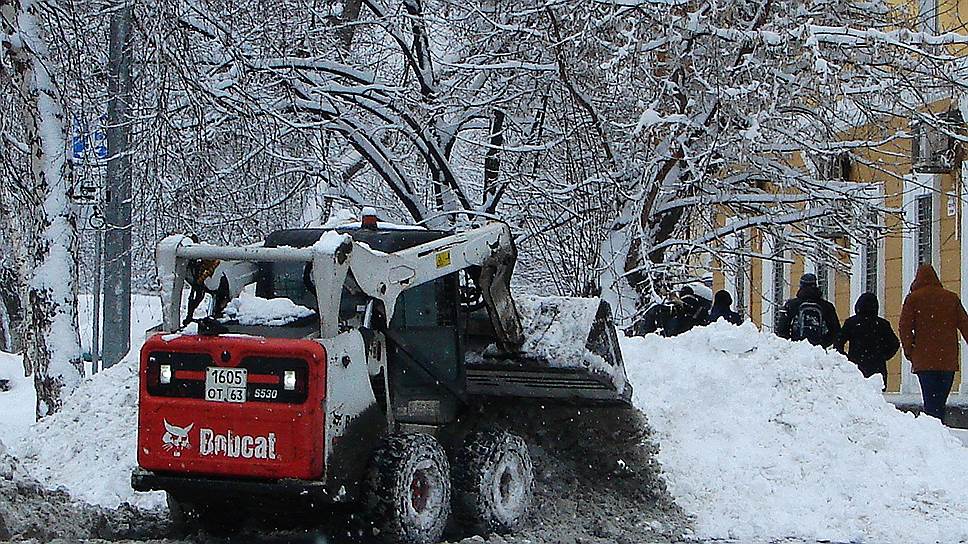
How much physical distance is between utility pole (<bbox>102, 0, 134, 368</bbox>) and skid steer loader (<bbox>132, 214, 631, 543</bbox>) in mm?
4212

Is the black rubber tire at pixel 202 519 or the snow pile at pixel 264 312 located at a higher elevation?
the snow pile at pixel 264 312

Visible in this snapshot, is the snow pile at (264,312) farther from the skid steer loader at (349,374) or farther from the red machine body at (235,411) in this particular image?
the red machine body at (235,411)

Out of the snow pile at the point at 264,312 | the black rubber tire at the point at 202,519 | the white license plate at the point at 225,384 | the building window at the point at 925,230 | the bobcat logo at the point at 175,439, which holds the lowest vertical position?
the black rubber tire at the point at 202,519

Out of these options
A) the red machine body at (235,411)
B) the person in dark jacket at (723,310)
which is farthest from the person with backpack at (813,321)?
the red machine body at (235,411)

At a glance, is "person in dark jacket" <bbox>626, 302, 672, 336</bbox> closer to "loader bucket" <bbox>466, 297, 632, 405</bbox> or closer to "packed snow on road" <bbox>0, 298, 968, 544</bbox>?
"packed snow on road" <bbox>0, 298, 968, 544</bbox>

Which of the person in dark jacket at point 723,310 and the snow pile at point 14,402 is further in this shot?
the person in dark jacket at point 723,310

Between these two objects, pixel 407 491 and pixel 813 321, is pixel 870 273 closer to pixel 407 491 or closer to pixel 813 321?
pixel 813 321

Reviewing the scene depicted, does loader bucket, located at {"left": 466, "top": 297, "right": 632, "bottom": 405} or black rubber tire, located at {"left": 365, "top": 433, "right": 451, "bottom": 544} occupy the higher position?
loader bucket, located at {"left": 466, "top": 297, "right": 632, "bottom": 405}

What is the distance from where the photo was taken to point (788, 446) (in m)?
9.84

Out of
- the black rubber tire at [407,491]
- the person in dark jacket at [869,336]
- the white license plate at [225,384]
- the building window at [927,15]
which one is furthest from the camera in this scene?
the person in dark jacket at [869,336]

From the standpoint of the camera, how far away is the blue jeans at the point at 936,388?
1310 centimetres

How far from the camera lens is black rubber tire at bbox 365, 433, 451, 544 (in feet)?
23.5

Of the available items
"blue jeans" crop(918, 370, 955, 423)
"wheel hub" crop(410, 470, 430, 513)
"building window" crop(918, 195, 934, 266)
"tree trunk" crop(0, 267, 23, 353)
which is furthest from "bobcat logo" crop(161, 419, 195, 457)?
"building window" crop(918, 195, 934, 266)

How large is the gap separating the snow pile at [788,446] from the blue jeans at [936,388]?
8.35 feet
